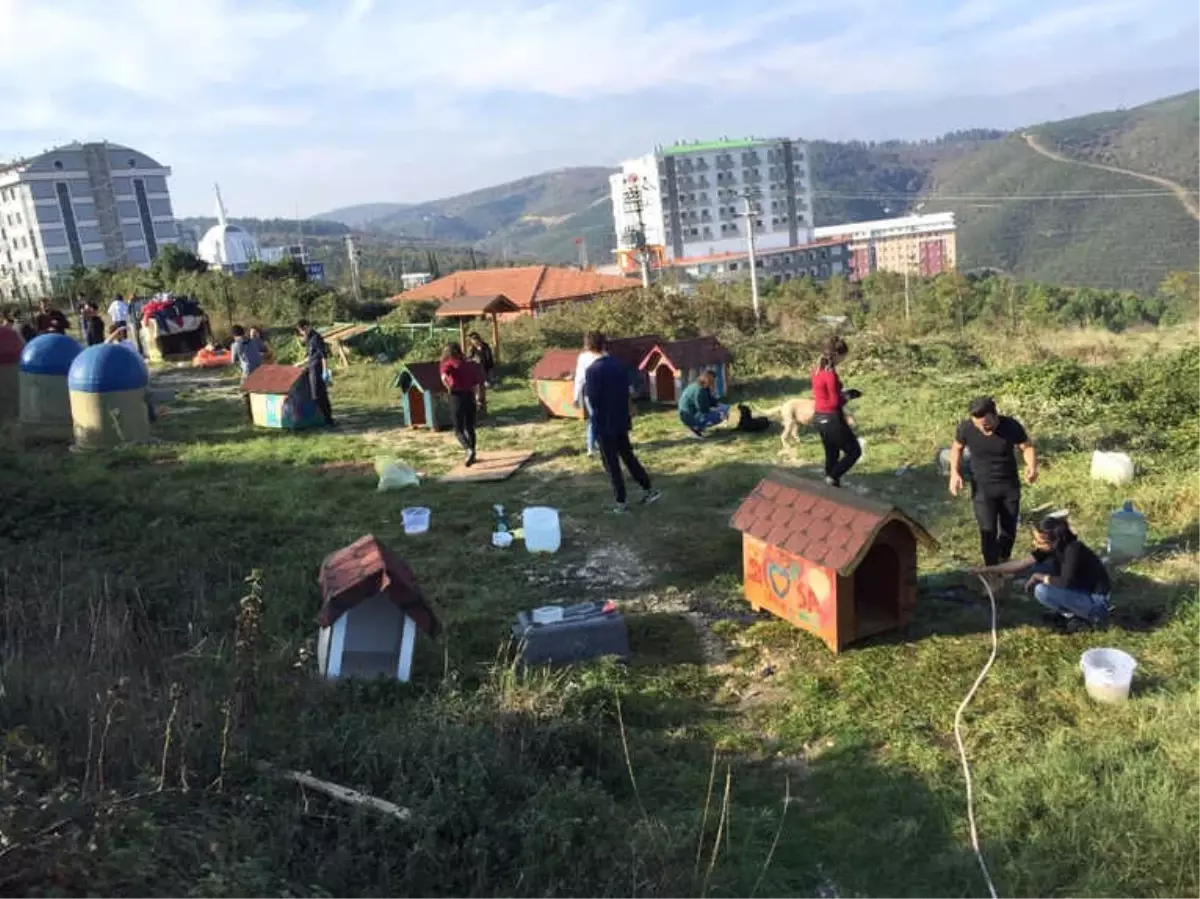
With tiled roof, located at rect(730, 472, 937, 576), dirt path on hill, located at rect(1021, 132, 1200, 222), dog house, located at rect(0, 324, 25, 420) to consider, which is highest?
dirt path on hill, located at rect(1021, 132, 1200, 222)

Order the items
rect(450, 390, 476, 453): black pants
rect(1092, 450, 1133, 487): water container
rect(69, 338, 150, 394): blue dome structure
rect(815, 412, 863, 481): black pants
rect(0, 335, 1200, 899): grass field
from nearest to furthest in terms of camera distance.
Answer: rect(0, 335, 1200, 899): grass field → rect(1092, 450, 1133, 487): water container → rect(815, 412, 863, 481): black pants → rect(450, 390, 476, 453): black pants → rect(69, 338, 150, 394): blue dome structure

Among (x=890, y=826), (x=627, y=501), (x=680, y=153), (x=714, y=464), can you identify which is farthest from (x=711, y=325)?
(x=680, y=153)

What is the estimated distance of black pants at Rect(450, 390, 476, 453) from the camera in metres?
10.4

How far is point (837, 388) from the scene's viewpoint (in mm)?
8086

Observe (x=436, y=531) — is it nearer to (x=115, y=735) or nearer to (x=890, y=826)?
(x=115, y=735)

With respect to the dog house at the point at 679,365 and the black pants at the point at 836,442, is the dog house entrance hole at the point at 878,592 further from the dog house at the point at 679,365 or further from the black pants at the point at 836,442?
the dog house at the point at 679,365

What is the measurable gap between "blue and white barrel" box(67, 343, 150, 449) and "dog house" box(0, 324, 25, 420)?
246cm

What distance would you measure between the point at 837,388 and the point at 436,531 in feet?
12.3

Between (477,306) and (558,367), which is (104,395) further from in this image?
(558,367)

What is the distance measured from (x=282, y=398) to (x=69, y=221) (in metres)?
90.9

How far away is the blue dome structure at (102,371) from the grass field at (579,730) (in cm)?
393

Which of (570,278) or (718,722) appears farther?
(570,278)

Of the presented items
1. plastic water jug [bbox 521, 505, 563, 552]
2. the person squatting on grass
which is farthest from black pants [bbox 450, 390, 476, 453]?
the person squatting on grass

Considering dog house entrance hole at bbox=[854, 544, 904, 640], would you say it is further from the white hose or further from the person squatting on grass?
the person squatting on grass
